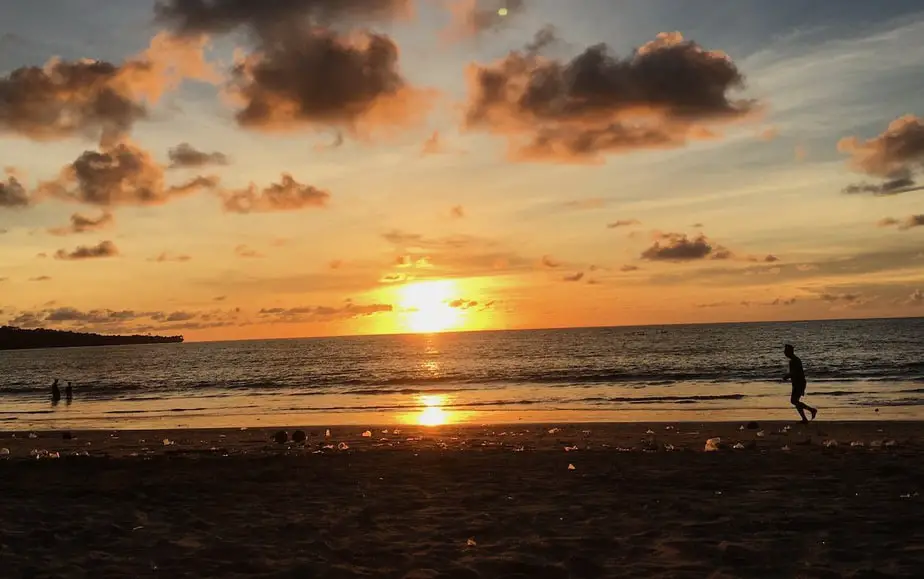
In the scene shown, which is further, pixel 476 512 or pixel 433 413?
pixel 433 413

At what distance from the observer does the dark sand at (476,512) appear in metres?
8.11

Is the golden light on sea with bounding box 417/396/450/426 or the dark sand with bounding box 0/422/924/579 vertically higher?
the dark sand with bounding box 0/422/924/579

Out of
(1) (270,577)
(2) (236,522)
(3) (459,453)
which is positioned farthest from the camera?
(3) (459,453)

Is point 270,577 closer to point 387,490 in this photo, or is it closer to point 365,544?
point 365,544

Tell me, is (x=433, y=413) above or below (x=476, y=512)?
below

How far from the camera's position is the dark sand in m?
8.11

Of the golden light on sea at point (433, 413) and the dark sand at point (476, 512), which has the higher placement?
the dark sand at point (476, 512)

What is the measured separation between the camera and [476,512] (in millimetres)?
10719

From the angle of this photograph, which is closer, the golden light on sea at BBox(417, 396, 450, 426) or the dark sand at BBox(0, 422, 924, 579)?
the dark sand at BBox(0, 422, 924, 579)

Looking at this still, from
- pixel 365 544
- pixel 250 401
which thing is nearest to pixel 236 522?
pixel 365 544

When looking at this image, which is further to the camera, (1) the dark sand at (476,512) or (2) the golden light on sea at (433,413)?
(2) the golden light on sea at (433,413)

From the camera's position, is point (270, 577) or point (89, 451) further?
point (89, 451)

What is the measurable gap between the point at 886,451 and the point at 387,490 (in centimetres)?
1060

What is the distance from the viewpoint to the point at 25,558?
342 inches
